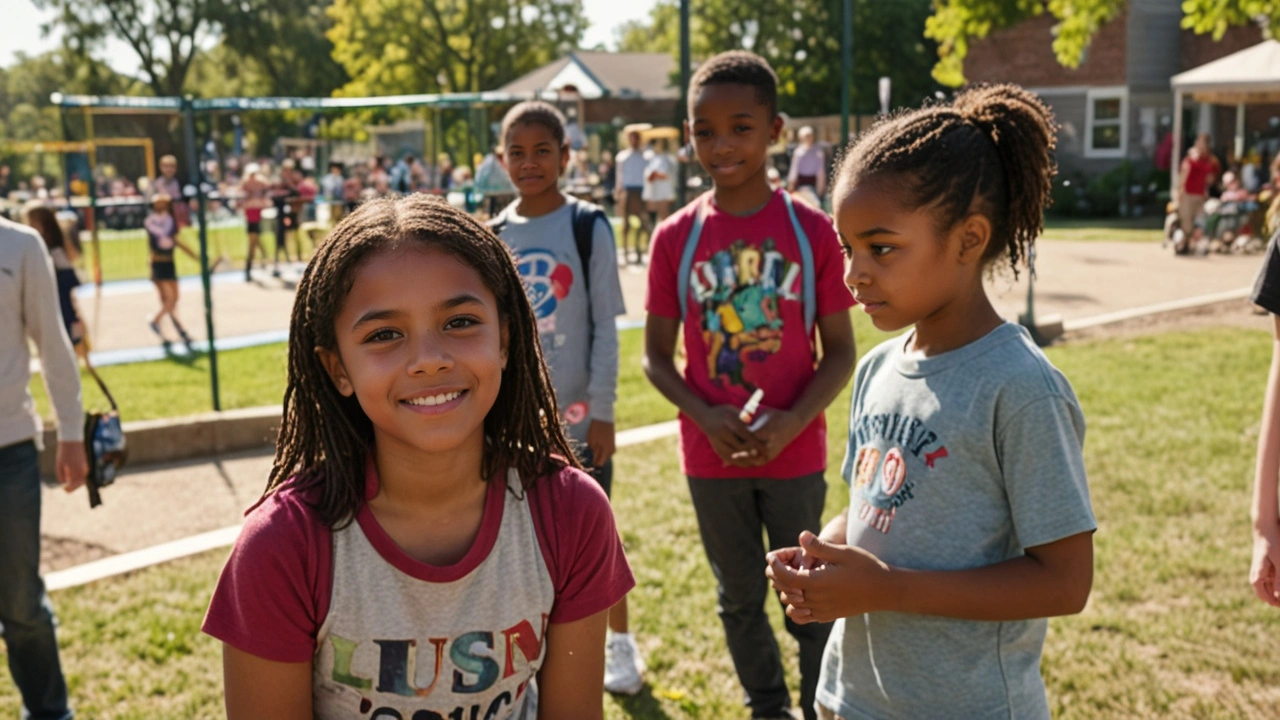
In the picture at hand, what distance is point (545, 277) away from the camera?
4230 mm

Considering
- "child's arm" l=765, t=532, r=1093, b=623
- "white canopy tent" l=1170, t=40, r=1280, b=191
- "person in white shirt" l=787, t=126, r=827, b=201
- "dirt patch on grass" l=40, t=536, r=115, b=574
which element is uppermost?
"white canopy tent" l=1170, t=40, r=1280, b=191

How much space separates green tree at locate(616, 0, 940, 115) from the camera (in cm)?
3812

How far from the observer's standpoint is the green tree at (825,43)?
125ft

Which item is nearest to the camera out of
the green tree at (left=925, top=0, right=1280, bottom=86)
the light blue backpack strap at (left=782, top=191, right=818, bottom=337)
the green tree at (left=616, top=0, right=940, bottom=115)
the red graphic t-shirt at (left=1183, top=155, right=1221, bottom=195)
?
the light blue backpack strap at (left=782, top=191, right=818, bottom=337)

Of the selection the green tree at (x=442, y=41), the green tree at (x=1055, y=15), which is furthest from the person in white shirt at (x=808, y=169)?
the green tree at (x=442, y=41)

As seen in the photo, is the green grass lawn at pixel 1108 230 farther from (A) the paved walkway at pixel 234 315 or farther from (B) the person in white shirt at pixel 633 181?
(B) the person in white shirt at pixel 633 181

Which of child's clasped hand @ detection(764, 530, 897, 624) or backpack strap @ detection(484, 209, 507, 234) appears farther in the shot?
backpack strap @ detection(484, 209, 507, 234)

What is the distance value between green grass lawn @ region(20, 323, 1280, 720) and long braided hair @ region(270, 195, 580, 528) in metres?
2.09

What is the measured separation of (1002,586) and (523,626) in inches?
34.6

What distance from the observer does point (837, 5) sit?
38.1m

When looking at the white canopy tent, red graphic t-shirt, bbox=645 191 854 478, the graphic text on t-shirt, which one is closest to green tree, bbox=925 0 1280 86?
red graphic t-shirt, bbox=645 191 854 478

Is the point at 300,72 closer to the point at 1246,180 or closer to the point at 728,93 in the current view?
the point at 1246,180

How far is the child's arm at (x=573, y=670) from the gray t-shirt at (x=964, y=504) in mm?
526

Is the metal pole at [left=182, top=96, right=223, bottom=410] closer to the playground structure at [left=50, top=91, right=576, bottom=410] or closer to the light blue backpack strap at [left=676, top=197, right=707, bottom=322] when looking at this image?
the playground structure at [left=50, top=91, right=576, bottom=410]
